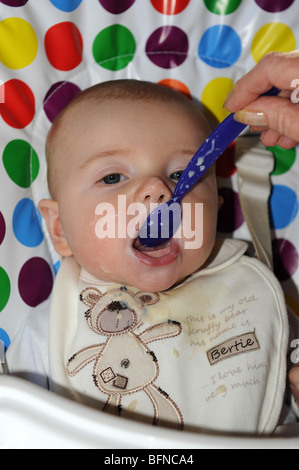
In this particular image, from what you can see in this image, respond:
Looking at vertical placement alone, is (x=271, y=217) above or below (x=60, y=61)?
below

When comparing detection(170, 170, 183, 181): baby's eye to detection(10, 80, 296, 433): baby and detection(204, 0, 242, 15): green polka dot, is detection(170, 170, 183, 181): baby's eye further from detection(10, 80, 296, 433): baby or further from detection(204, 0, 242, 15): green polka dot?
detection(204, 0, 242, 15): green polka dot

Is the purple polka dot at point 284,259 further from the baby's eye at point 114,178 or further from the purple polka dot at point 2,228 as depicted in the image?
the purple polka dot at point 2,228

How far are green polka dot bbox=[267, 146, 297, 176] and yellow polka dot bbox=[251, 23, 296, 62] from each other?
188 millimetres

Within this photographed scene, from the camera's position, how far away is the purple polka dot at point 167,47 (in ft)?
3.50

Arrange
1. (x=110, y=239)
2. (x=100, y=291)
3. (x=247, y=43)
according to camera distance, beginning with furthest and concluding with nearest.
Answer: (x=247, y=43) → (x=100, y=291) → (x=110, y=239)

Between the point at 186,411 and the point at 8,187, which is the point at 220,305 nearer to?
the point at 186,411

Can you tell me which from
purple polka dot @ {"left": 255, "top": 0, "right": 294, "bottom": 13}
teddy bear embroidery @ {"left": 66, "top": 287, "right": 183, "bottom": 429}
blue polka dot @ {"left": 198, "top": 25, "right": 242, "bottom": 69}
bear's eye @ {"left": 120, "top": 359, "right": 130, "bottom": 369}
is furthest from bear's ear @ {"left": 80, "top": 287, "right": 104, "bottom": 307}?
purple polka dot @ {"left": 255, "top": 0, "right": 294, "bottom": 13}

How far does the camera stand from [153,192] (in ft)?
2.75

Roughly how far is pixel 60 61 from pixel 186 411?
658mm

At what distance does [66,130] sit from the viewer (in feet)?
3.16

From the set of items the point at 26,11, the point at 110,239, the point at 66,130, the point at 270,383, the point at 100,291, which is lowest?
the point at 270,383

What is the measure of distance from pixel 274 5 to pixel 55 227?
58 centimetres

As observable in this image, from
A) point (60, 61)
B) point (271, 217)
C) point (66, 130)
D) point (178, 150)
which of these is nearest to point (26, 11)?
point (60, 61)

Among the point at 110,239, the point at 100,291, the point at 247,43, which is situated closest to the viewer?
the point at 110,239
